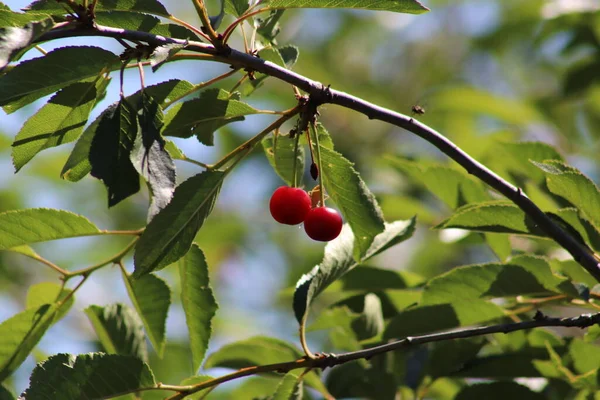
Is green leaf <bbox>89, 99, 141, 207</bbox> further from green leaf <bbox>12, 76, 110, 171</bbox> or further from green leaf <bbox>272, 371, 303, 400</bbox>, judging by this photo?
green leaf <bbox>272, 371, 303, 400</bbox>

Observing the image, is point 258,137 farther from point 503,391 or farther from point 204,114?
point 503,391

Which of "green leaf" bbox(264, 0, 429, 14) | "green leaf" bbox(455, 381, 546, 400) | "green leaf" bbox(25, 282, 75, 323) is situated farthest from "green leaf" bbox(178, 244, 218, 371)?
"green leaf" bbox(455, 381, 546, 400)

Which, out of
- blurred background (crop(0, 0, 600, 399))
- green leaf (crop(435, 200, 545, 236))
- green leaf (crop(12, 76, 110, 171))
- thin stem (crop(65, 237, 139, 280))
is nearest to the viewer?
green leaf (crop(12, 76, 110, 171))

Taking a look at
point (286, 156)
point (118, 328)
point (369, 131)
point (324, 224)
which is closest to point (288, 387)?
point (324, 224)

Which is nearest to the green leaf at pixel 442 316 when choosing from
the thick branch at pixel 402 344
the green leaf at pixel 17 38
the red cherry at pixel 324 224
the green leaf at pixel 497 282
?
the green leaf at pixel 497 282

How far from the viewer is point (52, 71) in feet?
4.65

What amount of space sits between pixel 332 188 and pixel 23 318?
0.93 m

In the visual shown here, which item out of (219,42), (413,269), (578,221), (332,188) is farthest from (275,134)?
(413,269)

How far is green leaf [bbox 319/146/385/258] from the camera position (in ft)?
5.50

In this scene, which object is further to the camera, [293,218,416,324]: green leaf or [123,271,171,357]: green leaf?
[123,271,171,357]: green leaf

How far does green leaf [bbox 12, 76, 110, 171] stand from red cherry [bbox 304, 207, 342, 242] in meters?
0.58

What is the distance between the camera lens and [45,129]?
1.54m

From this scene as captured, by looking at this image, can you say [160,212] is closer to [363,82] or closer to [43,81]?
[43,81]

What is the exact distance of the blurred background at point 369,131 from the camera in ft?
13.8
